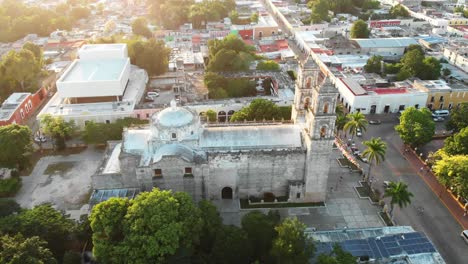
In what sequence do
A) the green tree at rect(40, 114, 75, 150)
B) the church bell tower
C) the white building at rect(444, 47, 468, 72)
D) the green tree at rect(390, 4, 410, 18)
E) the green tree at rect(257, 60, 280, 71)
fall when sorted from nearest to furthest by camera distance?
the church bell tower, the green tree at rect(40, 114, 75, 150), the green tree at rect(257, 60, 280, 71), the white building at rect(444, 47, 468, 72), the green tree at rect(390, 4, 410, 18)

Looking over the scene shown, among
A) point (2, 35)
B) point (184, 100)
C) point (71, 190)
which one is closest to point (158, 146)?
point (71, 190)

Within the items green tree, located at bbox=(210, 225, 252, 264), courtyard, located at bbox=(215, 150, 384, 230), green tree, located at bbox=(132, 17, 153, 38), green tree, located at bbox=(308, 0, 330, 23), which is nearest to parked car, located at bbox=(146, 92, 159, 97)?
courtyard, located at bbox=(215, 150, 384, 230)

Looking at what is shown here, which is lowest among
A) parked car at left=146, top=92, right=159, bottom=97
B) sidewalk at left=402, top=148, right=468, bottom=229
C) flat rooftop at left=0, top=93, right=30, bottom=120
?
sidewalk at left=402, top=148, right=468, bottom=229

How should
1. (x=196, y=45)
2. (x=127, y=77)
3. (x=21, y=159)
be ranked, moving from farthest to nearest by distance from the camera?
1. (x=196, y=45)
2. (x=127, y=77)
3. (x=21, y=159)

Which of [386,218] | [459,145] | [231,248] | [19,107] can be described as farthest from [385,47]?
[19,107]

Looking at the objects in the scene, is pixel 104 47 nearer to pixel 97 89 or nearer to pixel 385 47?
pixel 97 89

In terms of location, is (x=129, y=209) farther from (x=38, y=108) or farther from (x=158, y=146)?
(x=38, y=108)

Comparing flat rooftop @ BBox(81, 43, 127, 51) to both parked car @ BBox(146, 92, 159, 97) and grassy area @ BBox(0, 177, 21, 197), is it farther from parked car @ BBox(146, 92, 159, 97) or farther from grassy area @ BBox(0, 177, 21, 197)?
grassy area @ BBox(0, 177, 21, 197)

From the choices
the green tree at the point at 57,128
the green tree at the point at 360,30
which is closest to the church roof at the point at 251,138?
the green tree at the point at 57,128
